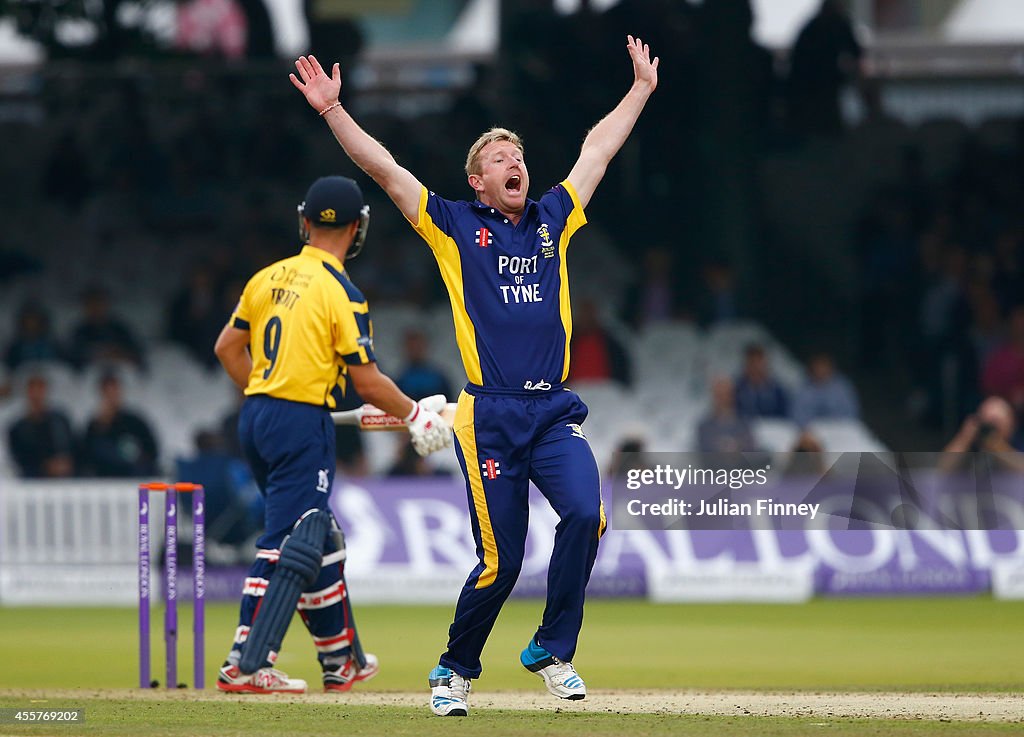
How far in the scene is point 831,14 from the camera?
18.6m

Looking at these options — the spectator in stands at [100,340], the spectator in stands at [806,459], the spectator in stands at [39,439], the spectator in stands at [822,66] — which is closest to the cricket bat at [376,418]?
the spectator in stands at [806,459]

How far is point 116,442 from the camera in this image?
1543 cm

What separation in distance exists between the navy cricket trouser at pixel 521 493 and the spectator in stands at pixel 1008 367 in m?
10.5

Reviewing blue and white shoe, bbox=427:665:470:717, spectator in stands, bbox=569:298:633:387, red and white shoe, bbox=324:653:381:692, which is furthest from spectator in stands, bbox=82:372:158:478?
blue and white shoe, bbox=427:665:470:717

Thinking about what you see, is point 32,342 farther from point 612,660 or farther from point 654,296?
point 612,660

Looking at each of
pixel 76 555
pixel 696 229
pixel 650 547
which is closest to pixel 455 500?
pixel 650 547

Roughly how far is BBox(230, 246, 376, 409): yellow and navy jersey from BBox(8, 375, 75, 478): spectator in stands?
8.05 m

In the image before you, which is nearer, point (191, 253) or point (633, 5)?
point (633, 5)

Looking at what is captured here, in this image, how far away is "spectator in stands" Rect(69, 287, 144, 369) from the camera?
17.5 meters

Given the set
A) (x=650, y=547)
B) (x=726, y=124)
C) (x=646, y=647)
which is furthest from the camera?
(x=726, y=124)

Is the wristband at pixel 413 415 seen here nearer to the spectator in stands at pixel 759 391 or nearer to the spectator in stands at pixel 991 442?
the spectator in stands at pixel 991 442

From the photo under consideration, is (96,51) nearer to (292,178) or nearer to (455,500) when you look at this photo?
(292,178)

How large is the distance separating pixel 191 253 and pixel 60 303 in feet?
5.28

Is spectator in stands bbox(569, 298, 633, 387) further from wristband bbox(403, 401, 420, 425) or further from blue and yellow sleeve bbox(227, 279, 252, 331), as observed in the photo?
wristband bbox(403, 401, 420, 425)
